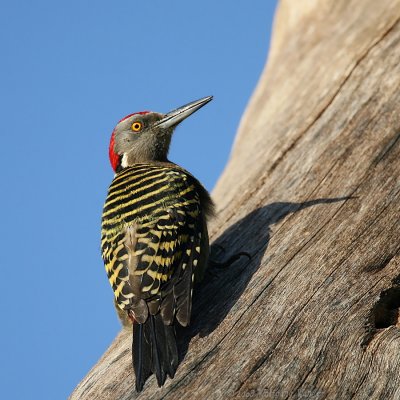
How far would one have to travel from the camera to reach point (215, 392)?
11.2 feet

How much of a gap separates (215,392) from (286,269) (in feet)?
3.53

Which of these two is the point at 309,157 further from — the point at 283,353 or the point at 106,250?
the point at 283,353

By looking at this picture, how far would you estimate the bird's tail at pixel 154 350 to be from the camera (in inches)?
144

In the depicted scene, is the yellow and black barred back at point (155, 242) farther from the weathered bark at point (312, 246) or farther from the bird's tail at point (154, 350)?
the weathered bark at point (312, 246)

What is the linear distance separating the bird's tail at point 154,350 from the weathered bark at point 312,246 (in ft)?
0.22

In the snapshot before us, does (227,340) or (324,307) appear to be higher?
(227,340)

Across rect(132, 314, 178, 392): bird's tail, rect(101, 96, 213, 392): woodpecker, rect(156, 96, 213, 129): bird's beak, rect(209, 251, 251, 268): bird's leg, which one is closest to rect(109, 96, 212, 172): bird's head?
rect(156, 96, 213, 129): bird's beak

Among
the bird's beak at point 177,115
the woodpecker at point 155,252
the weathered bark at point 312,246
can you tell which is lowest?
the weathered bark at point 312,246

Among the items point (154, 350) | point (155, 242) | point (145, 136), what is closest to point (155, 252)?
point (155, 242)

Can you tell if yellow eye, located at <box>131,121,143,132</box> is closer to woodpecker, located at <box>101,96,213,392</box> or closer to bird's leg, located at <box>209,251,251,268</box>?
woodpecker, located at <box>101,96,213,392</box>

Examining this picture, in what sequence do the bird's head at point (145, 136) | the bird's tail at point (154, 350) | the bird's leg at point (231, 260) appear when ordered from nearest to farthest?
the bird's tail at point (154, 350) < the bird's leg at point (231, 260) < the bird's head at point (145, 136)

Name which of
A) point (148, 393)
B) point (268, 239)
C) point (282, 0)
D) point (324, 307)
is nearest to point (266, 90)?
point (282, 0)

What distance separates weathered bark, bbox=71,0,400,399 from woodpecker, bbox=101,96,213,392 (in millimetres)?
142

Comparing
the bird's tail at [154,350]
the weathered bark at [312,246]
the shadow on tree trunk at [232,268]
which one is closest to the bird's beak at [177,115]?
the weathered bark at [312,246]
